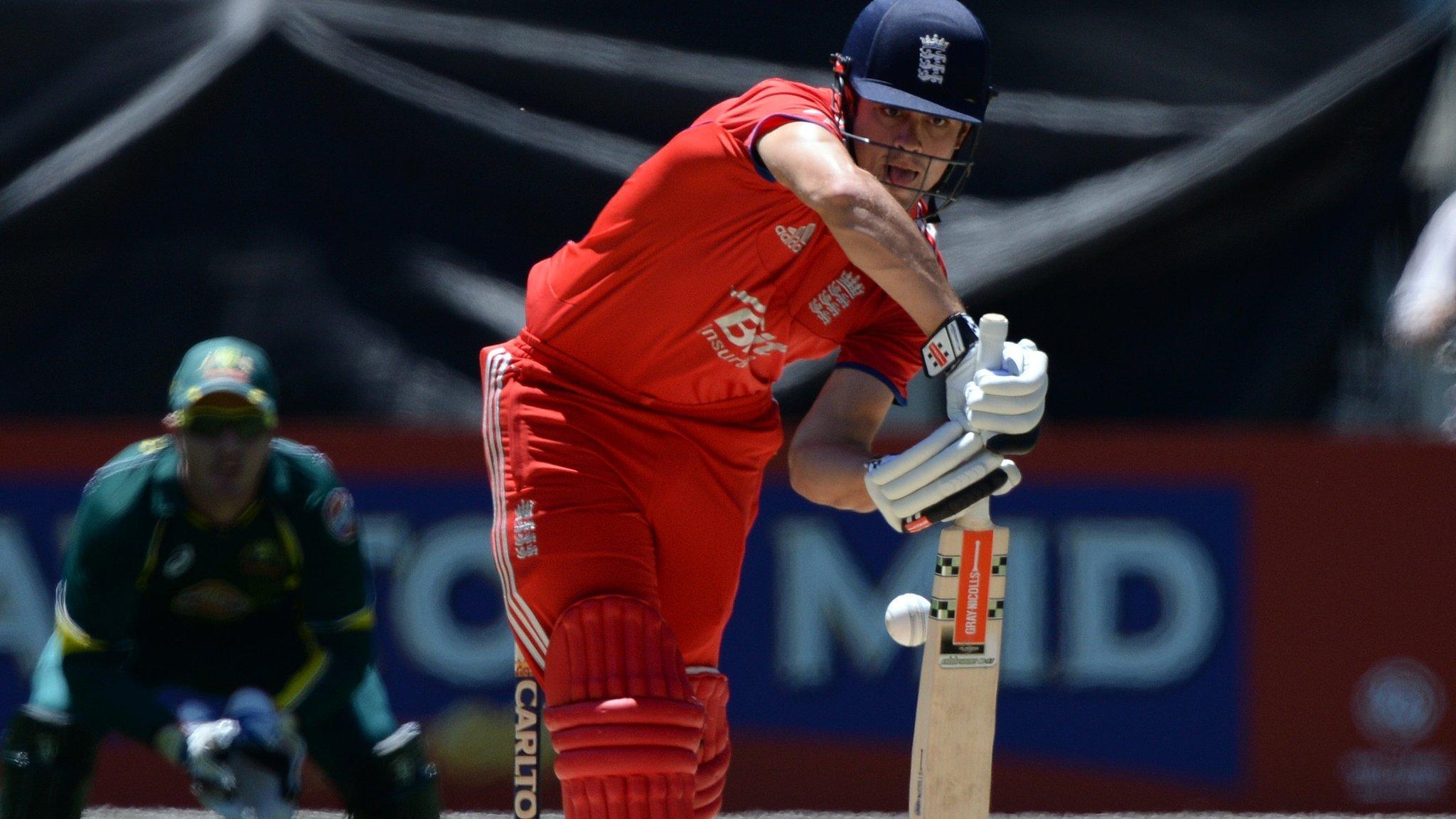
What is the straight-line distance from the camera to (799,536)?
5.27m

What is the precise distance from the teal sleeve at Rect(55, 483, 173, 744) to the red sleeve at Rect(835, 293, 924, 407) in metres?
1.26

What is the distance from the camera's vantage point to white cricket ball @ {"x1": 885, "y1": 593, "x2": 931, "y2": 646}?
112 inches

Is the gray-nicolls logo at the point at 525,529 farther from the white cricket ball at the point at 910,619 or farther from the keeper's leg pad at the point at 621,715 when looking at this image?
the white cricket ball at the point at 910,619

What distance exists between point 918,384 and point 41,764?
9.17ft

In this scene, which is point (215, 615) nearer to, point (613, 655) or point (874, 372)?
point (613, 655)

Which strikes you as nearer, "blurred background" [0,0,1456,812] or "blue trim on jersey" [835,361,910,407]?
"blue trim on jersey" [835,361,910,407]

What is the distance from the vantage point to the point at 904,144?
2930 millimetres

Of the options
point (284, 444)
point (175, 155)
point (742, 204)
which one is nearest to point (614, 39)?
point (175, 155)

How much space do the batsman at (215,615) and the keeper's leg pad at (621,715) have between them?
0.52 m

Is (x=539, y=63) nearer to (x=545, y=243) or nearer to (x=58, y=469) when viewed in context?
(x=545, y=243)

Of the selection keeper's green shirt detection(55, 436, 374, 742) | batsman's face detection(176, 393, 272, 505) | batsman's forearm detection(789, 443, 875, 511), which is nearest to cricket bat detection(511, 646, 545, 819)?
keeper's green shirt detection(55, 436, 374, 742)

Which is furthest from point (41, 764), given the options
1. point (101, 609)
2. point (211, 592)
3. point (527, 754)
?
point (527, 754)

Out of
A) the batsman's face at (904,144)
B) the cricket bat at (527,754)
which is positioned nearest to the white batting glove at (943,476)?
the batsman's face at (904,144)

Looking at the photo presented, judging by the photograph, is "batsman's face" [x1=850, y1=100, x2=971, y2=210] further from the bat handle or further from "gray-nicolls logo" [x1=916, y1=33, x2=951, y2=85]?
the bat handle
